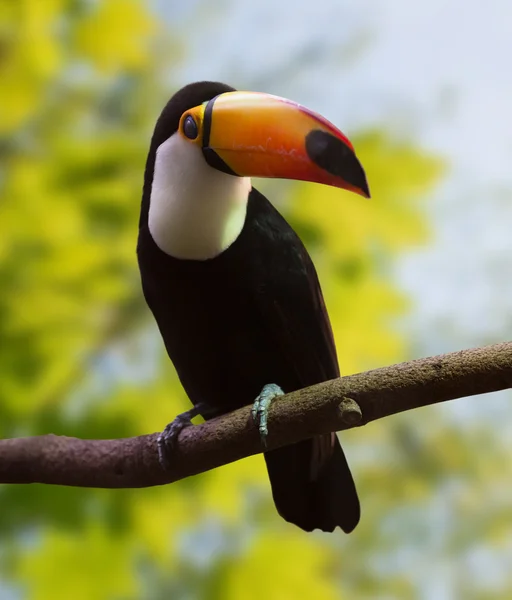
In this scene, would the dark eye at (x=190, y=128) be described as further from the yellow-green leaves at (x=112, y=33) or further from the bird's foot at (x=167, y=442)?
the yellow-green leaves at (x=112, y=33)

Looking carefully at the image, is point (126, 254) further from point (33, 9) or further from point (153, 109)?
point (33, 9)

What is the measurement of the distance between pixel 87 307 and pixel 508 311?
3.08ft

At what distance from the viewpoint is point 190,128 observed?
2.89 ft

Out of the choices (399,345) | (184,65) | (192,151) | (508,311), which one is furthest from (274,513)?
(184,65)

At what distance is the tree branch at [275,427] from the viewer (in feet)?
2.15

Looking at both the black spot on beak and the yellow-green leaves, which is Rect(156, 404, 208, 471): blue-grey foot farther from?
the yellow-green leaves

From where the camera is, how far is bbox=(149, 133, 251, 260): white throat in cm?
88

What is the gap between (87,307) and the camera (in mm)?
1356

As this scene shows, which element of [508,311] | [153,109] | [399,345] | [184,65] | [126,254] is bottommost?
[399,345]

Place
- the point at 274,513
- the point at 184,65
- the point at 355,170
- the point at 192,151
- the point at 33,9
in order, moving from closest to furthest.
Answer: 1. the point at 355,170
2. the point at 192,151
3. the point at 33,9
4. the point at 274,513
5. the point at 184,65

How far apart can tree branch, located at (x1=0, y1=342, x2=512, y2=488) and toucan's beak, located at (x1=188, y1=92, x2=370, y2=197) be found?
0.22 m

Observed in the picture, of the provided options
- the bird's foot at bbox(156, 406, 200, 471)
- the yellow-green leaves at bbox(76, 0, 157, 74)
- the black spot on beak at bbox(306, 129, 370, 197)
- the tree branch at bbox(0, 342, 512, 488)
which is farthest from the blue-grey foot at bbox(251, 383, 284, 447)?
the yellow-green leaves at bbox(76, 0, 157, 74)

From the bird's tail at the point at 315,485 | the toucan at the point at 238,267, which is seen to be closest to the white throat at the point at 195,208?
the toucan at the point at 238,267

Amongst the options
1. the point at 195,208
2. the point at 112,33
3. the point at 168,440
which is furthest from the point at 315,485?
the point at 112,33
